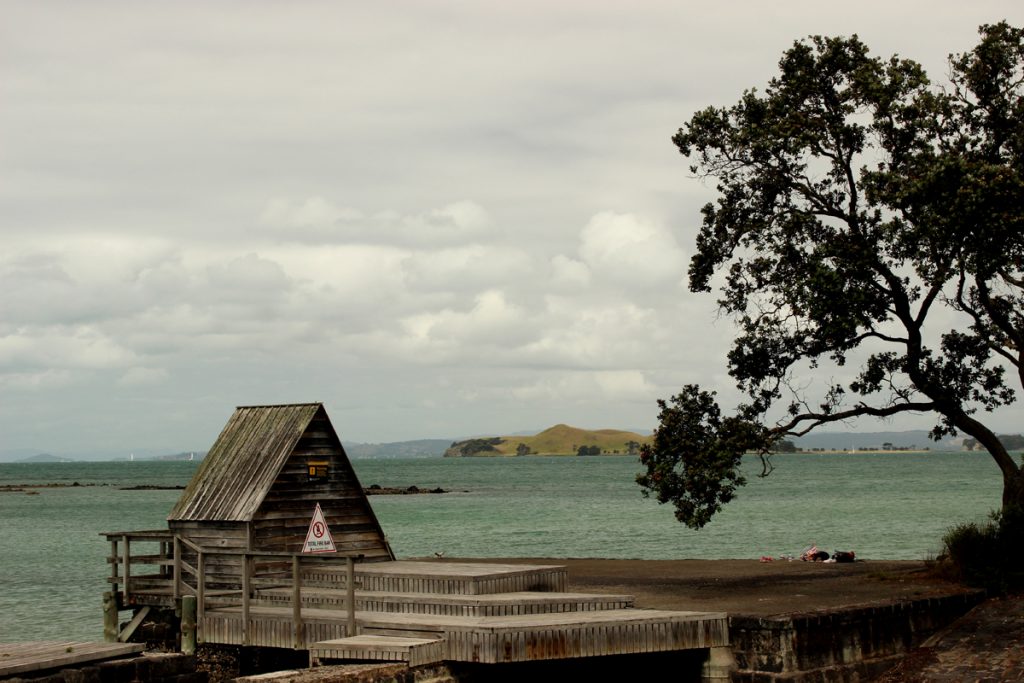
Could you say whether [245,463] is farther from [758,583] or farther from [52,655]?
[758,583]

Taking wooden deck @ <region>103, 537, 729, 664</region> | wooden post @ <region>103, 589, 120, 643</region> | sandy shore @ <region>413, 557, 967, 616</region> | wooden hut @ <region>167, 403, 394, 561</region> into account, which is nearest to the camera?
wooden deck @ <region>103, 537, 729, 664</region>

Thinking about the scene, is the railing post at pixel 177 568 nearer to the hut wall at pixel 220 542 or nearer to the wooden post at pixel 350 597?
the hut wall at pixel 220 542

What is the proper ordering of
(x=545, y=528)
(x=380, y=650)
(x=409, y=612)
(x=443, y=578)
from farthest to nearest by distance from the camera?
(x=545, y=528) < (x=443, y=578) < (x=409, y=612) < (x=380, y=650)

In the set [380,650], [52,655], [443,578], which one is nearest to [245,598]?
[443,578]

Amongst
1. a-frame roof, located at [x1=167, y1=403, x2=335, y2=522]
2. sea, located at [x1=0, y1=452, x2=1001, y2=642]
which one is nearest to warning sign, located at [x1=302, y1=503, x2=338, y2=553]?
a-frame roof, located at [x1=167, y1=403, x2=335, y2=522]

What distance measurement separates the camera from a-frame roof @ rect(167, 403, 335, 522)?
25453mm

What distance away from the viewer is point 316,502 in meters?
26.2

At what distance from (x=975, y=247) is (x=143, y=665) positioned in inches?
703

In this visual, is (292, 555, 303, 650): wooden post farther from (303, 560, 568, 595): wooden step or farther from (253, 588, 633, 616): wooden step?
(303, 560, 568, 595): wooden step

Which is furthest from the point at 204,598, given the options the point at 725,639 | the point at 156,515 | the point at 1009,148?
the point at 156,515

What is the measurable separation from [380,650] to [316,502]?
8442 millimetres

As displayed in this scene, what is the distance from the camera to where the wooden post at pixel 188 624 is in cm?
2384

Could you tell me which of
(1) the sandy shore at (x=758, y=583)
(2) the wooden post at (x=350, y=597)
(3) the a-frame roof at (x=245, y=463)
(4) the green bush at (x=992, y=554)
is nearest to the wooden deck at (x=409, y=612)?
(2) the wooden post at (x=350, y=597)

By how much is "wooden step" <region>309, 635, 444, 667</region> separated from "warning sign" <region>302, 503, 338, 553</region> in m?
6.11
